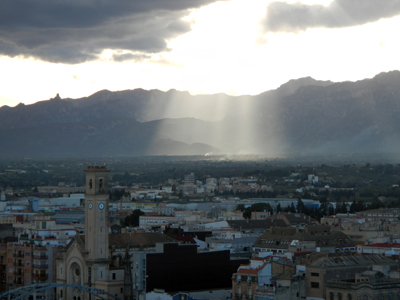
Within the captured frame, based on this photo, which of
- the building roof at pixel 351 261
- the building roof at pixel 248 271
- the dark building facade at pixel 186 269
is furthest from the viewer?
the dark building facade at pixel 186 269

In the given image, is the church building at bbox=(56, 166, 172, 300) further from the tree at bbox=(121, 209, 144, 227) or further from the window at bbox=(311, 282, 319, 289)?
the tree at bbox=(121, 209, 144, 227)

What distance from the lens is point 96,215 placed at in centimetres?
7975

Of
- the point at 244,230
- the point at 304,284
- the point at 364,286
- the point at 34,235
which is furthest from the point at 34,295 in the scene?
the point at 244,230

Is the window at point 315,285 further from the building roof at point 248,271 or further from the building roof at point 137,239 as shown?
the building roof at point 137,239

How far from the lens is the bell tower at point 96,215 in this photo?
79000 millimetres

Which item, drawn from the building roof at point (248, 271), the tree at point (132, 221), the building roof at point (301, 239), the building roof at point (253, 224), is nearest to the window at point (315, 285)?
the building roof at point (248, 271)

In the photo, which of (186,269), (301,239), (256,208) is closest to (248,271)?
(186,269)

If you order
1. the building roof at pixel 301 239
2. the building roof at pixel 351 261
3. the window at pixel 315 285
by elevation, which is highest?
the building roof at pixel 351 261

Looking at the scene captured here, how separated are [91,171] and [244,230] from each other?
1784 inches

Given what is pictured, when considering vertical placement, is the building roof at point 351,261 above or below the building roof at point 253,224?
above

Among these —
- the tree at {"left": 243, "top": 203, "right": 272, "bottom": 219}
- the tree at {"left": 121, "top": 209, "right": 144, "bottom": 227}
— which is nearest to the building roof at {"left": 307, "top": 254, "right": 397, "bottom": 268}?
the tree at {"left": 121, "top": 209, "right": 144, "bottom": 227}

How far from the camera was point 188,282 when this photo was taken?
80.7m

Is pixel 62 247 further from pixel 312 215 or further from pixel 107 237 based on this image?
pixel 312 215

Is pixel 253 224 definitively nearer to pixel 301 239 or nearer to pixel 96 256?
pixel 301 239
